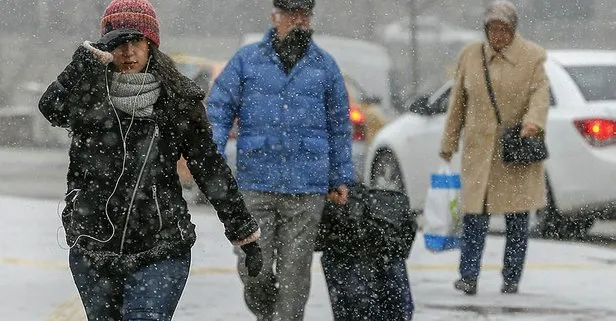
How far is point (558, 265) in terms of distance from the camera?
1130 centimetres

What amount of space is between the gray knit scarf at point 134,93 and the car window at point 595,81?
7442 millimetres

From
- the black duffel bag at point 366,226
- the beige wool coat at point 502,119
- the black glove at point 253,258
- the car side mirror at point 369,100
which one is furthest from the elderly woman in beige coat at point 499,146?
the car side mirror at point 369,100

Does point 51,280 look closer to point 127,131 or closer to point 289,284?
point 289,284

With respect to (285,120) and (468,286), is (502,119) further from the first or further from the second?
(285,120)

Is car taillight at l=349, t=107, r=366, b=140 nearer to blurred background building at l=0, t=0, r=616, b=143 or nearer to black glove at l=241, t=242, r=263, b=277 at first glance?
black glove at l=241, t=242, r=263, b=277

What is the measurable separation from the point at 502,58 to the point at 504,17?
0.87 feet

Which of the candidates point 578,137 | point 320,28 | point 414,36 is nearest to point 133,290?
point 578,137

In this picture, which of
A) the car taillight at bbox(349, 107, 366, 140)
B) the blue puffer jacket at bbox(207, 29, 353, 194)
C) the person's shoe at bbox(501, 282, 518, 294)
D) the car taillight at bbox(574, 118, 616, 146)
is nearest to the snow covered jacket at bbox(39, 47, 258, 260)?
the blue puffer jacket at bbox(207, 29, 353, 194)

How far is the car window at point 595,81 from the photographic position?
504 inches

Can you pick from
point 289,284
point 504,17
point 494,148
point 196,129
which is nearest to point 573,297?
point 494,148

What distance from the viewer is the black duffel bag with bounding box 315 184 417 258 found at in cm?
777

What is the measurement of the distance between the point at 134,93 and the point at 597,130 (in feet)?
24.2

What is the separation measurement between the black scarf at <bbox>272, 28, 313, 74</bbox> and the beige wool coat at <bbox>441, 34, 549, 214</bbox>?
2.31 metres

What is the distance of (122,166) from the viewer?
221 inches
